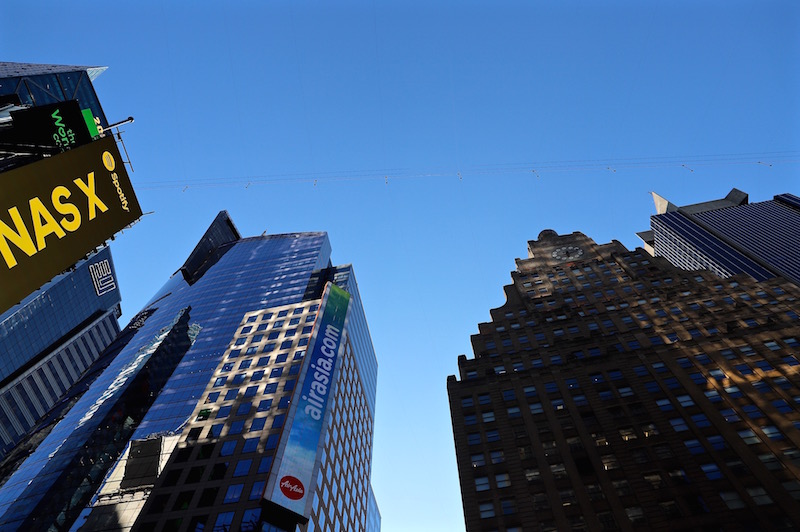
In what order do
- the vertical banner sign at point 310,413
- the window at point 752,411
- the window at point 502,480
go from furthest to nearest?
1. the vertical banner sign at point 310,413
2. the window at point 502,480
3. the window at point 752,411

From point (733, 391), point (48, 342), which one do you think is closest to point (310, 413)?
point (733, 391)

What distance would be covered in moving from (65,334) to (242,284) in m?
77.0

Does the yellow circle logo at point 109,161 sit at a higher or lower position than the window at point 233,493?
lower

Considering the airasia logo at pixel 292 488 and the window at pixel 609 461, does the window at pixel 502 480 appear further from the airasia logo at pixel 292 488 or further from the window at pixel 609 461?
the airasia logo at pixel 292 488

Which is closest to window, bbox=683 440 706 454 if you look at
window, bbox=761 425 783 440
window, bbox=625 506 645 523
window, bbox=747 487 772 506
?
window, bbox=747 487 772 506

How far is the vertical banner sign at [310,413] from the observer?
56812 mm

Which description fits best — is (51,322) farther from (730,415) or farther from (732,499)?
(732,499)

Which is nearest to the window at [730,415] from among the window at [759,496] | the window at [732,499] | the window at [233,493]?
the window at [759,496]

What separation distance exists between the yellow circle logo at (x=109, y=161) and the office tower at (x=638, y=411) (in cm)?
3736

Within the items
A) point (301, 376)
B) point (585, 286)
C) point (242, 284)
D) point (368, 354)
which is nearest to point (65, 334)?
point (242, 284)

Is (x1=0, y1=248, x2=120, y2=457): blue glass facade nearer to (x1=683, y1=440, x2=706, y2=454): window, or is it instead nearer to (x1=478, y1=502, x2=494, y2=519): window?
(x1=478, y1=502, x2=494, y2=519): window

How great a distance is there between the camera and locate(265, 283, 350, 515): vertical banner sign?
186ft

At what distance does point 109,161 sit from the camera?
19.8 m

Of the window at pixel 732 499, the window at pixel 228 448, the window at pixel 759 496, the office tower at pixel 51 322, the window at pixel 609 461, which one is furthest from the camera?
the office tower at pixel 51 322
